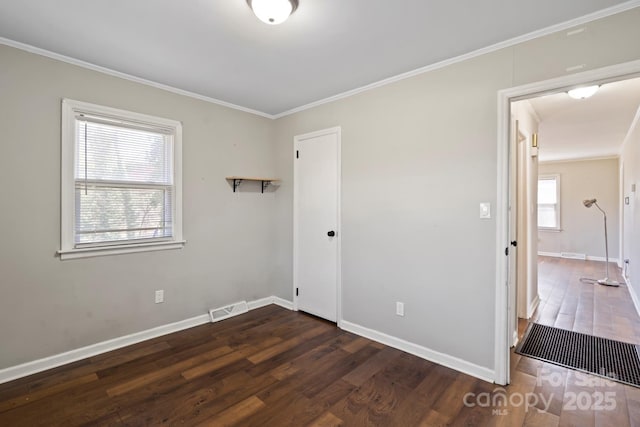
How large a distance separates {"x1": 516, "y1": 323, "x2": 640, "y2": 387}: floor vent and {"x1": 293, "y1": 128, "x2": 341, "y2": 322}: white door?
1925 millimetres

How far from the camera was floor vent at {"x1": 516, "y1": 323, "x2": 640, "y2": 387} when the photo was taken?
2391 mm

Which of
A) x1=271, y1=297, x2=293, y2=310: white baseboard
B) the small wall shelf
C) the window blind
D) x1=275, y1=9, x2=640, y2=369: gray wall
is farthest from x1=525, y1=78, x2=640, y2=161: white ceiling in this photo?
the window blind

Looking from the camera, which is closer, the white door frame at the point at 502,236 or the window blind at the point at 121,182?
the white door frame at the point at 502,236

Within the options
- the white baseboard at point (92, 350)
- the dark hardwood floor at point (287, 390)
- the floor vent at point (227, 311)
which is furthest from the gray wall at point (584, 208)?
the white baseboard at point (92, 350)

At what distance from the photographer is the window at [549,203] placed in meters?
7.79

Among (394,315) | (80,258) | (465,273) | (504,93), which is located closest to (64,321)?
(80,258)

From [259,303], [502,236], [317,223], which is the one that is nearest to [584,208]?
[502,236]

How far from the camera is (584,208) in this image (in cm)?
738

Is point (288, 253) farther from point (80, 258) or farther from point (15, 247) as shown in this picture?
point (15, 247)

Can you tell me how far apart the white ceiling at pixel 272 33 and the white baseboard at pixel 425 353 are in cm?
241

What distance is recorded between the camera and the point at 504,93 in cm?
218

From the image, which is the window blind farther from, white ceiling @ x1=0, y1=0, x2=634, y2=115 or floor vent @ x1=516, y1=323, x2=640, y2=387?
floor vent @ x1=516, y1=323, x2=640, y2=387

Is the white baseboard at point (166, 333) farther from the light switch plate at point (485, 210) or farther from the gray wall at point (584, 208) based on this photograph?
the gray wall at point (584, 208)

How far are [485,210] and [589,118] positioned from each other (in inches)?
121
